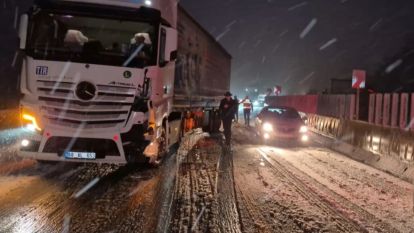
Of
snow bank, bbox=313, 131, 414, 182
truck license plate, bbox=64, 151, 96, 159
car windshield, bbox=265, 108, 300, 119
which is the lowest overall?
snow bank, bbox=313, 131, 414, 182

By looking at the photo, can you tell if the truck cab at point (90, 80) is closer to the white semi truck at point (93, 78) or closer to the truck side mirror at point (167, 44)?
the white semi truck at point (93, 78)

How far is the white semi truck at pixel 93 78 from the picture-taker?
7.88 m

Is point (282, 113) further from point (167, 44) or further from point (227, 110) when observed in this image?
point (167, 44)

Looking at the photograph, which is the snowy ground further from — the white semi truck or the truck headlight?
the truck headlight

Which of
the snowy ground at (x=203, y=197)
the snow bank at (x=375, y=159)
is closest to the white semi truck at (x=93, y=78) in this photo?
the snowy ground at (x=203, y=197)

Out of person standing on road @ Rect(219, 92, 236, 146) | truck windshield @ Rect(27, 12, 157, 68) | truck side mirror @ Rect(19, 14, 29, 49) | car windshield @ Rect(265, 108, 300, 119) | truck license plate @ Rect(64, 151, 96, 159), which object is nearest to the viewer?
truck license plate @ Rect(64, 151, 96, 159)

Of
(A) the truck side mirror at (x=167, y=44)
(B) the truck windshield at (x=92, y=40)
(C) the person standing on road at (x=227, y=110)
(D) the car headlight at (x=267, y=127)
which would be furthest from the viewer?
(D) the car headlight at (x=267, y=127)

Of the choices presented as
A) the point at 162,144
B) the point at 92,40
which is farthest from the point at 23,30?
the point at 162,144

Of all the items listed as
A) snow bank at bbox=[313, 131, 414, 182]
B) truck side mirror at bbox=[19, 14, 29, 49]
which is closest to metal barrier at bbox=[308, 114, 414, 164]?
snow bank at bbox=[313, 131, 414, 182]

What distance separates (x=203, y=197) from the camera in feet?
23.8

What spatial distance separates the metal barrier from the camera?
10.8 meters

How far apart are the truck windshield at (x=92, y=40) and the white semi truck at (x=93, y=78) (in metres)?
0.02

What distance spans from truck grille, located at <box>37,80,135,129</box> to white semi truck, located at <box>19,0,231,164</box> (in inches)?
0.7

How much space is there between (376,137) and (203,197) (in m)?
7.24
